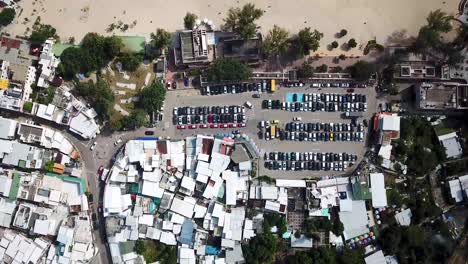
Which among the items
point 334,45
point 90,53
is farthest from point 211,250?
point 334,45

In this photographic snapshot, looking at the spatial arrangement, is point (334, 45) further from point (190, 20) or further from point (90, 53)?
point (90, 53)

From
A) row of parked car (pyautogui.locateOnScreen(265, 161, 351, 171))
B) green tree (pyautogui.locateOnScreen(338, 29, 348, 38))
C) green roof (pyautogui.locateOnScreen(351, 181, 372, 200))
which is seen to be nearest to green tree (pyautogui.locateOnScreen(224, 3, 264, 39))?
green tree (pyautogui.locateOnScreen(338, 29, 348, 38))

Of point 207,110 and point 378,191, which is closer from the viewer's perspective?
point 378,191

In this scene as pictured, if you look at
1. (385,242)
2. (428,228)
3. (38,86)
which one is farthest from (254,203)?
(38,86)

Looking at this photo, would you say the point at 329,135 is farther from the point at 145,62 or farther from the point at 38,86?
the point at 38,86

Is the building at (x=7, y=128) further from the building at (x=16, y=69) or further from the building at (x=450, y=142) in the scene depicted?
the building at (x=450, y=142)

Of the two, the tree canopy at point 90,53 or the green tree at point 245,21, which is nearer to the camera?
the green tree at point 245,21

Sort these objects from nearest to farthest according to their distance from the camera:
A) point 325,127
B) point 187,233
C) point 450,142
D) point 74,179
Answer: point 450,142
point 187,233
point 325,127
point 74,179

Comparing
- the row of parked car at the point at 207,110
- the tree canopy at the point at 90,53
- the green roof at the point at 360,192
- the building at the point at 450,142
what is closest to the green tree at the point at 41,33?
the tree canopy at the point at 90,53
